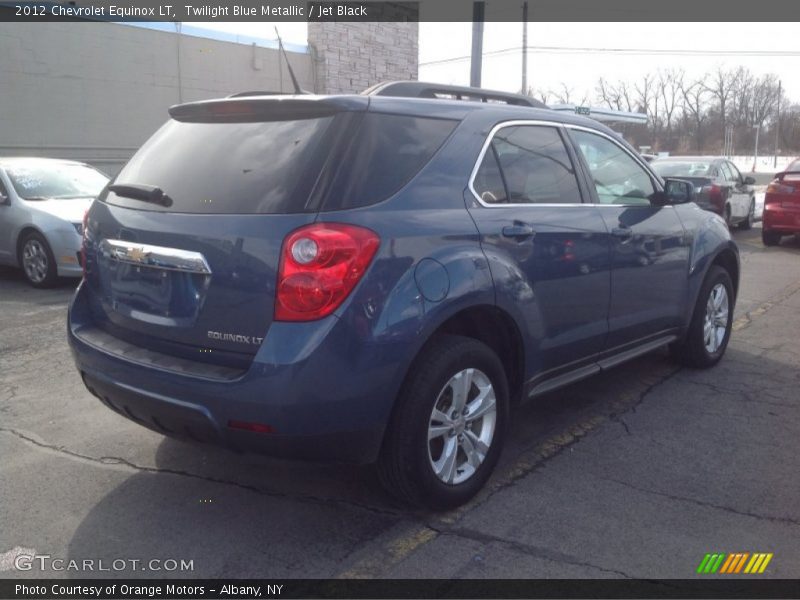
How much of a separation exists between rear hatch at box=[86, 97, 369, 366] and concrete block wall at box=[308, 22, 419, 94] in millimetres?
16529

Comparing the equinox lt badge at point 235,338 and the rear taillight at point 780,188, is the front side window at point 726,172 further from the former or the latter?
the equinox lt badge at point 235,338

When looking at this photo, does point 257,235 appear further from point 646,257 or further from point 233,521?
point 646,257

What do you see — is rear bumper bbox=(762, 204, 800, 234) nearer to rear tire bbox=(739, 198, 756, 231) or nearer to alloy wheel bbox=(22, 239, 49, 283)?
rear tire bbox=(739, 198, 756, 231)

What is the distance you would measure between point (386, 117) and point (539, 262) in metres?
1.09

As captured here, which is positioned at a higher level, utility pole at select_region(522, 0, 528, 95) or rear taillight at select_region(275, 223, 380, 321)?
utility pole at select_region(522, 0, 528, 95)

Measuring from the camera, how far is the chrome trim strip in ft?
11.0

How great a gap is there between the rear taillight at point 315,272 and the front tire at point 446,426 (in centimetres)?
55

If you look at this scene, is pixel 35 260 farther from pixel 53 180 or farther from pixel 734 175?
pixel 734 175

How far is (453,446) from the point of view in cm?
369

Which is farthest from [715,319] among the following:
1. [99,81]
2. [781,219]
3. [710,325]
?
[99,81]

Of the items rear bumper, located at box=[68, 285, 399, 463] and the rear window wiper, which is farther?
the rear window wiper

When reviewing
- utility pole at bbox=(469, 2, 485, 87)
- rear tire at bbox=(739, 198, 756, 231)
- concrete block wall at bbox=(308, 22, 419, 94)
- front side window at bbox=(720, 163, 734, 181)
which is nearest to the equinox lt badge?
front side window at bbox=(720, 163, 734, 181)

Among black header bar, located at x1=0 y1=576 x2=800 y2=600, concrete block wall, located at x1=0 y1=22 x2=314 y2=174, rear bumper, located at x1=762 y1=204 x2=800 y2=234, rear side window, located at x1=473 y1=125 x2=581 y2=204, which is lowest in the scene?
black header bar, located at x1=0 y1=576 x2=800 y2=600

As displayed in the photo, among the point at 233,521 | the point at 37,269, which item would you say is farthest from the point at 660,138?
the point at 233,521
